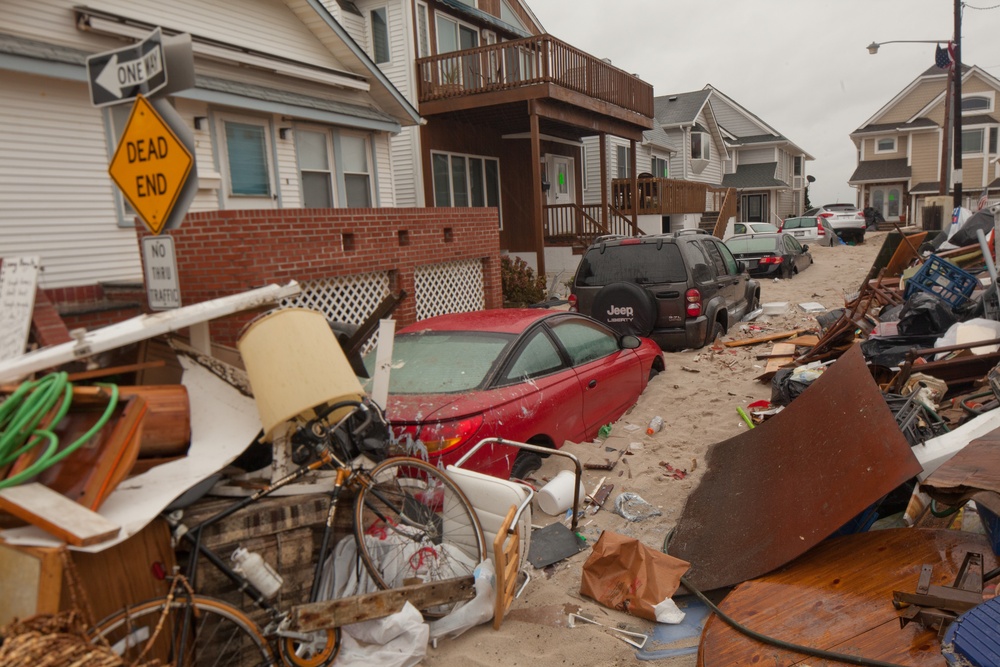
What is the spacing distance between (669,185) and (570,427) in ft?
58.5

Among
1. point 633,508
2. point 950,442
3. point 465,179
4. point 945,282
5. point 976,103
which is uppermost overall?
point 976,103

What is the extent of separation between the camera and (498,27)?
18.4 metres

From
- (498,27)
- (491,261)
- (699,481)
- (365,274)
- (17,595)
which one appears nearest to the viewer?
(17,595)

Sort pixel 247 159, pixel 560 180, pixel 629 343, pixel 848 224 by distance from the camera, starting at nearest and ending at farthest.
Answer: pixel 629 343 < pixel 247 159 < pixel 560 180 < pixel 848 224

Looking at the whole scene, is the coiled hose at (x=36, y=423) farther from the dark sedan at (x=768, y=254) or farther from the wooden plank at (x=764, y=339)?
the dark sedan at (x=768, y=254)

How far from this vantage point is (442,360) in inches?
205

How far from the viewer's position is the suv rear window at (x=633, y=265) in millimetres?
9281

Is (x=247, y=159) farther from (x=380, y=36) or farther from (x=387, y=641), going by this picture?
(x=387, y=641)

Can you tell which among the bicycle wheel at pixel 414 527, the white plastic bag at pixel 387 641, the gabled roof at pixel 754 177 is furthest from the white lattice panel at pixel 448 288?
the gabled roof at pixel 754 177

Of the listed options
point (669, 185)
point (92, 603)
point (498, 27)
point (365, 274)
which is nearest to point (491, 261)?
point (365, 274)

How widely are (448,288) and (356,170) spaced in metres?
4.74

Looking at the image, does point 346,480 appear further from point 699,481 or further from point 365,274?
point 365,274

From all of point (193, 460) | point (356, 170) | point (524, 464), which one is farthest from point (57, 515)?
point (356, 170)

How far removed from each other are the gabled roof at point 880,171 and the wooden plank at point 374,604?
47412mm
